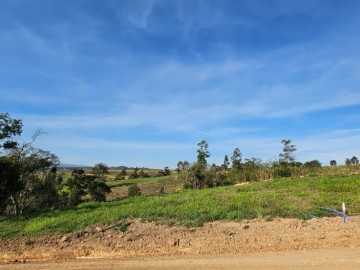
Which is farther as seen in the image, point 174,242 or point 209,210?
point 209,210

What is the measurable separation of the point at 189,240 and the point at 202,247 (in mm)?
548

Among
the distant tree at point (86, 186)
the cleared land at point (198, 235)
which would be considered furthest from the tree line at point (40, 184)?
the cleared land at point (198, 235)

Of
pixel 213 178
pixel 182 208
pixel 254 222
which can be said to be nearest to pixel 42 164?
pixel 213 178

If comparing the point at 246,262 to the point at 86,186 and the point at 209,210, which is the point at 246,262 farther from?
the point at 86,186

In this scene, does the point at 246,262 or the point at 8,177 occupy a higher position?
the point at 8,177

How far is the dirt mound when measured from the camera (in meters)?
9.09

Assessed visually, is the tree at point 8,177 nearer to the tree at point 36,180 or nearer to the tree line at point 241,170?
the tree at point 36,180

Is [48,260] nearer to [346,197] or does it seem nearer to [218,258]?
[218,258]

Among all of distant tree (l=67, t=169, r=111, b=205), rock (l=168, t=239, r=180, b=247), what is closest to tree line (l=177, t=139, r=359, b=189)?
distant tree (l=67, t=169, r=111, b=205)

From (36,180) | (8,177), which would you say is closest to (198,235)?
(8,177)

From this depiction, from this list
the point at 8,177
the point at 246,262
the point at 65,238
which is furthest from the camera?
the point at 8,177

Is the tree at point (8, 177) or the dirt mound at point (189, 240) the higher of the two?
the tree at point (8, 177)

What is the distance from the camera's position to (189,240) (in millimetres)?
9805

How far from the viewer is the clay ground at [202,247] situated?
788cm
